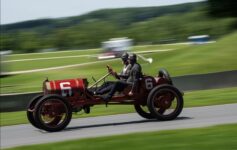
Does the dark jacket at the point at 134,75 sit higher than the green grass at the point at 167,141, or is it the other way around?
the dark jacket at the point at 134,75

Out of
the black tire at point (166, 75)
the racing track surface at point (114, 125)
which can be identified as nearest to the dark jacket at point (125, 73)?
the black tire at point (166, 75)

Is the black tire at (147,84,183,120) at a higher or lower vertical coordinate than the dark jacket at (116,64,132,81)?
lower

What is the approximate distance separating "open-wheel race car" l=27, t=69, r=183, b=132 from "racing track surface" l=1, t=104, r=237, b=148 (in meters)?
0.23

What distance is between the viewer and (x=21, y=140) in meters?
11.5

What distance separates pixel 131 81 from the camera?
13.2 metres

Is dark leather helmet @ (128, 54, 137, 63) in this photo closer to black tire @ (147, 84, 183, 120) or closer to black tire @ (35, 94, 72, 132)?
black tire @ (147, 84, 183, 120)

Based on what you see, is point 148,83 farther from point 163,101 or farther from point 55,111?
point 55,111

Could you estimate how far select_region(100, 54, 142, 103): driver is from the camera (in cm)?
1309

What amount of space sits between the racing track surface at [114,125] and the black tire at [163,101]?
0.19 meters

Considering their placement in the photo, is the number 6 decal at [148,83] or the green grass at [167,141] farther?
the number 6 decal at [148,83]

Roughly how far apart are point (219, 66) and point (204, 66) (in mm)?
907

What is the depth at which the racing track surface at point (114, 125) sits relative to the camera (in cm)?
1156

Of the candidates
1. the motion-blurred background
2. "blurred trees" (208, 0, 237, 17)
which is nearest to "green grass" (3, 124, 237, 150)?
the motion-blurred background

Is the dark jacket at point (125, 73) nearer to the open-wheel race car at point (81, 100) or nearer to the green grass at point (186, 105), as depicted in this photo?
the open-wheel race car at point (81, 100)
